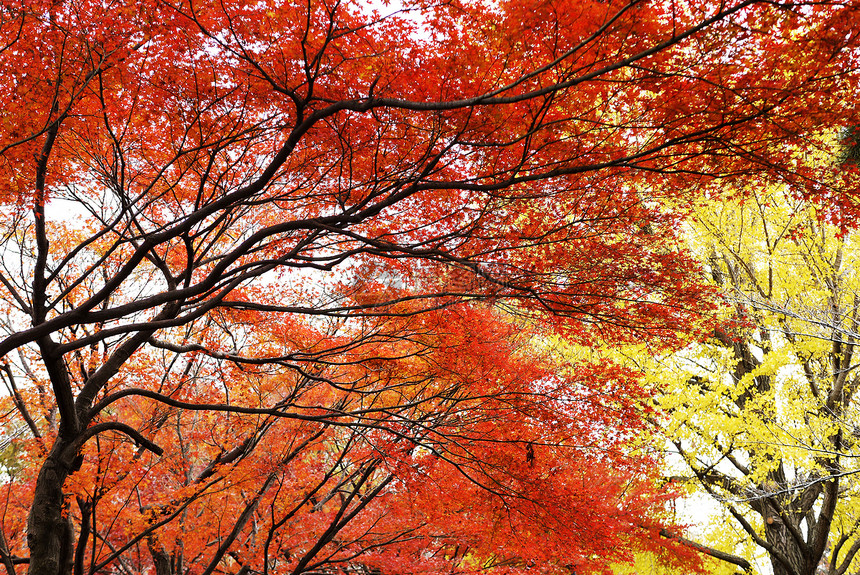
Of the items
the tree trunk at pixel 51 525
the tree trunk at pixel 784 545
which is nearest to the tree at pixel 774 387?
the tree trunk at pixel 784 545

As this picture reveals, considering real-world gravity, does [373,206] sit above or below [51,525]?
above

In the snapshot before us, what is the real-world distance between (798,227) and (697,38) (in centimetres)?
729

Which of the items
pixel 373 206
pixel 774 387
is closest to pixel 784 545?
pixel 774 387

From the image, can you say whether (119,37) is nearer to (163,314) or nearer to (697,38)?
(163,314)

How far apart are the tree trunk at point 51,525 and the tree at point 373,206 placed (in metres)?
0.03

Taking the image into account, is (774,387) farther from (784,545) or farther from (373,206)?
(373,206)

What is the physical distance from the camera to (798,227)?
9.48 metres

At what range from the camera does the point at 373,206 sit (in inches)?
162

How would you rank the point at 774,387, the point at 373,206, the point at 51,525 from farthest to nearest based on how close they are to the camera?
the point at 774,387 → the point at 51,525 → the point at 373,206

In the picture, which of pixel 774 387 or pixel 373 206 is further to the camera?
pixel 774 387

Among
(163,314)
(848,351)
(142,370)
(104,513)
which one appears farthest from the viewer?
(848,351)

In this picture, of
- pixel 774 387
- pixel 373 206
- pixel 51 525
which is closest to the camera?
pixel 373 206

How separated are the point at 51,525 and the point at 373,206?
17.3ft

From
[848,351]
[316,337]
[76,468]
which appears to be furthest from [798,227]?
[76,468]
